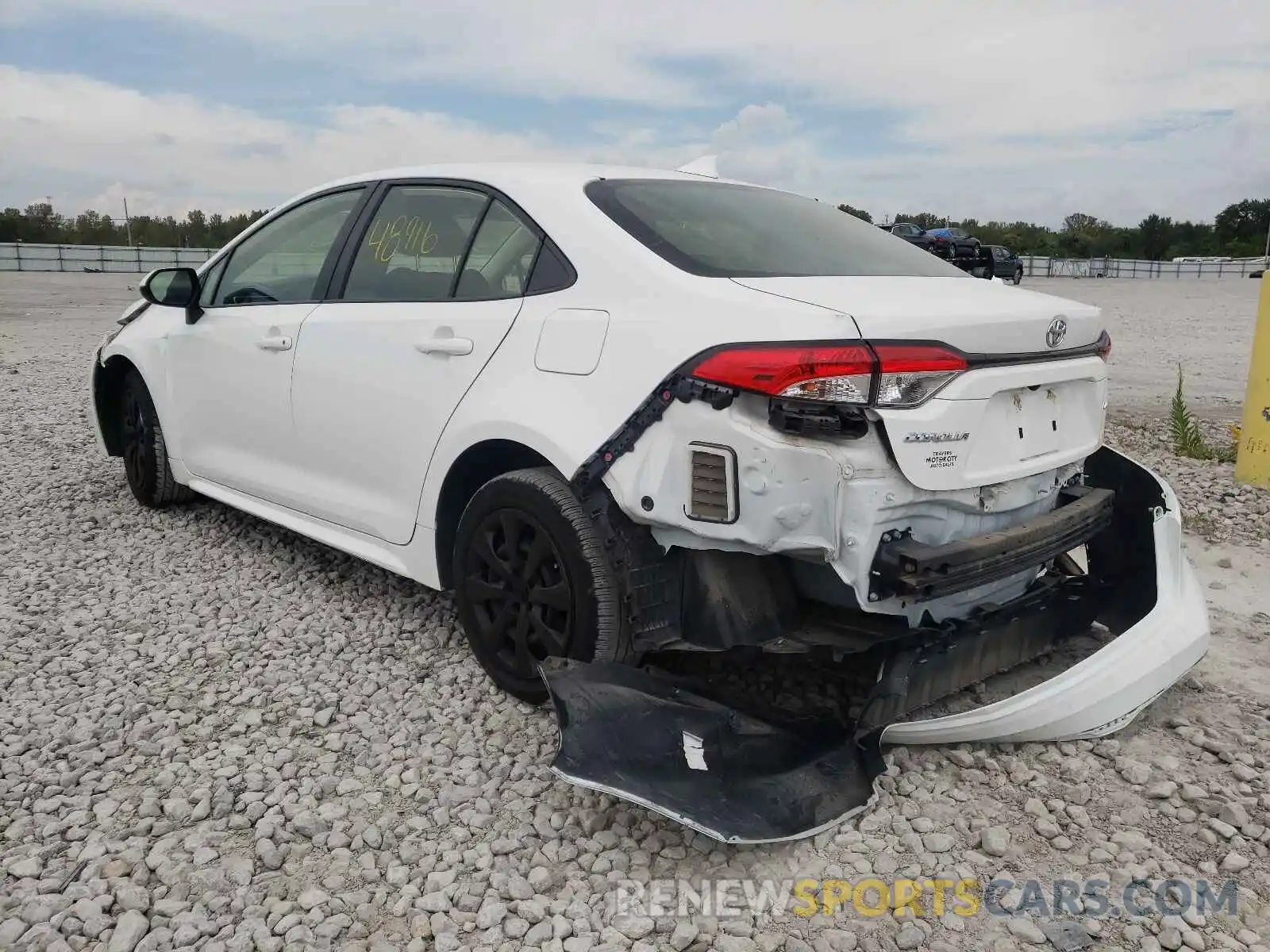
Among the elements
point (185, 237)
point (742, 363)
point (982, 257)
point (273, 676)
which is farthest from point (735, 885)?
point (185, 237)

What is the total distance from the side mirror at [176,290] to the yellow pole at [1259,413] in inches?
209

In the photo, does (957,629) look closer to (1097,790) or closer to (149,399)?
(1097,790)

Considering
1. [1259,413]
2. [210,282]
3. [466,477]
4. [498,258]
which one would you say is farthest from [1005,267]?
[466,477]

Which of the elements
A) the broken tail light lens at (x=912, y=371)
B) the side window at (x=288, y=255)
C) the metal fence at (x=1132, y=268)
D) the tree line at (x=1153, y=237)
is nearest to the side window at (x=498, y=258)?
the side window at (x=288, y=255)

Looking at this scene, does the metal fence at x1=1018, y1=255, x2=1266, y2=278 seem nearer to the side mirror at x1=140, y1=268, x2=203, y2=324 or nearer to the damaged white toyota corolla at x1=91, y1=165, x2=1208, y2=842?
the side mirror at x1=140, y1=268, x2=203, y2=324

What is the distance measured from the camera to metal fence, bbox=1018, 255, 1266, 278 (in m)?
48.8

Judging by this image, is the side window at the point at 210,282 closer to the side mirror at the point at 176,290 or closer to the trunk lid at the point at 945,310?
the side mirror at the point at 176,290

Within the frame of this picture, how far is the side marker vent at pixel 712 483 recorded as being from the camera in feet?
8.41

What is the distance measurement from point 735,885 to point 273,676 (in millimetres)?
1849

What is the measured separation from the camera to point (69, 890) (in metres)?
2.38

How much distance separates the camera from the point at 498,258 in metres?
3.32

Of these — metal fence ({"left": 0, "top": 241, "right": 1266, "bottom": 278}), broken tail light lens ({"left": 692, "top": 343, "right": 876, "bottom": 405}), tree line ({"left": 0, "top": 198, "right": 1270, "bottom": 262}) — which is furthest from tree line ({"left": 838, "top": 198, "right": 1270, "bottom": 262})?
broken tail light lens ({"left": 692, "top": 343, "right": 876, "bottom": 405})

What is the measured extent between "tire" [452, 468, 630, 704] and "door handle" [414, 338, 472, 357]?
1.43 feet

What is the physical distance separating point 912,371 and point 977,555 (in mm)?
507
